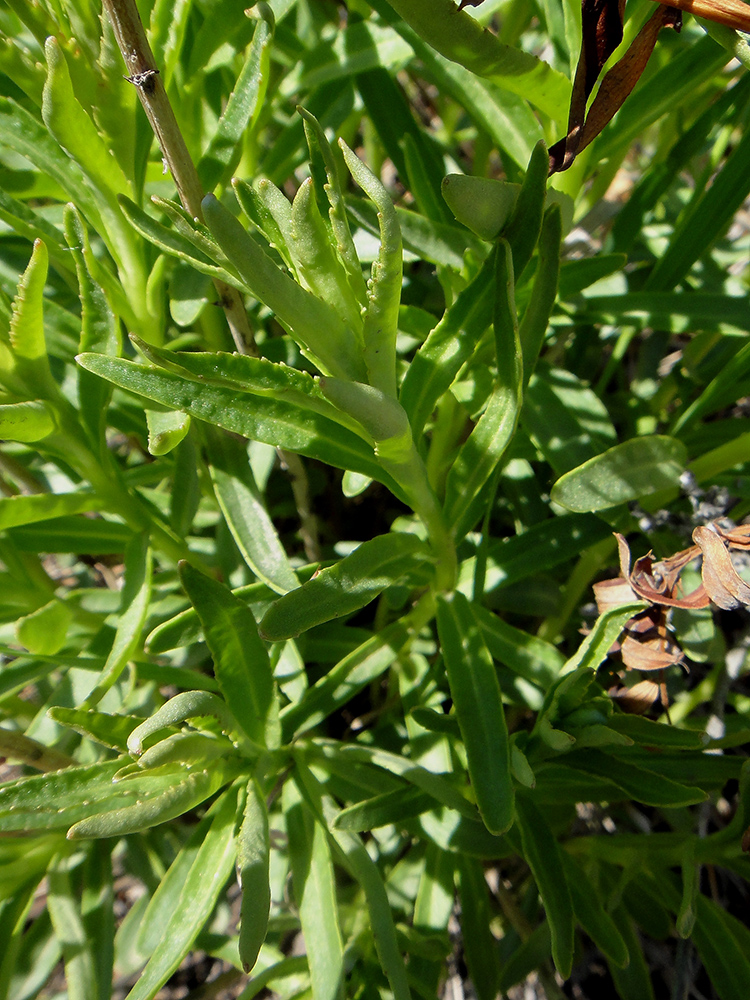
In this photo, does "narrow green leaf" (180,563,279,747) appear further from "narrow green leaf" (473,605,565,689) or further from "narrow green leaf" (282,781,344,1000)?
"narrow green leaf" (473,605,565,689)

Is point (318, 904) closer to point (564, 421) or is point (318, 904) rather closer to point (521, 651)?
point (521, 651)

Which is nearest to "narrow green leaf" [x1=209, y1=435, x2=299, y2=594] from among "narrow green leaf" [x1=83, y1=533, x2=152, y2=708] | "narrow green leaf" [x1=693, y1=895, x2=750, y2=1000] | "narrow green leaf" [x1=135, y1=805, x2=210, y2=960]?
"narrow green leaf" [x1=83, y1=533, x2=152, y2=708]

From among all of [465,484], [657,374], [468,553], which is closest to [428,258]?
[465,484]

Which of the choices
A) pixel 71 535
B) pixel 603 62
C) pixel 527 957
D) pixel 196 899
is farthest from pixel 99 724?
pixel 603 62

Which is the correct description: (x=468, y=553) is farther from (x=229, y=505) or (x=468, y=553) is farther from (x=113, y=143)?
(x=113, y=143)

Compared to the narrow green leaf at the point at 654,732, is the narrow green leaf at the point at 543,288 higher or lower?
higher

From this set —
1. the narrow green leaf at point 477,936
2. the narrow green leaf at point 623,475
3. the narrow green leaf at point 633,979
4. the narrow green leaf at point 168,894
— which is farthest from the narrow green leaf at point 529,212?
the narrow green leaf at point 633,979

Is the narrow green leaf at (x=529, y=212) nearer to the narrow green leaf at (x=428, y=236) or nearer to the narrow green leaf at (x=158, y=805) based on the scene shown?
the narrow green leaf at (x=428, y=236)
